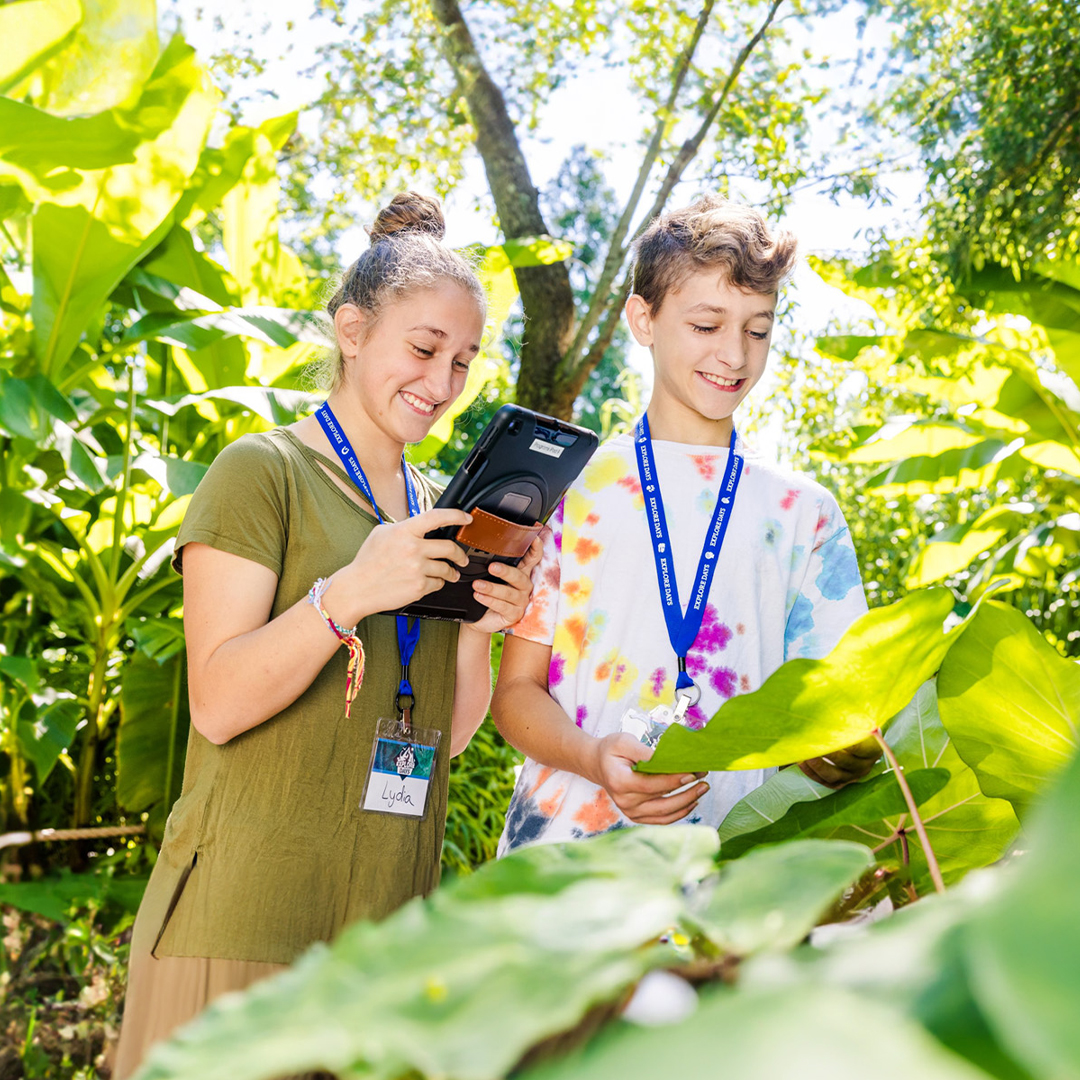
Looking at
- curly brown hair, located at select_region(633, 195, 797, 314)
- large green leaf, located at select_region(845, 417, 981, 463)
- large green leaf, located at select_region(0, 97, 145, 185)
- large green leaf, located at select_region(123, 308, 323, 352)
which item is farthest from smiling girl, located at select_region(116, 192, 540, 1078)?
large green leaf, located at select_region(845, 417, 981, 463)

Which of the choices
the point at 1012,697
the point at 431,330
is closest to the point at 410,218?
the point at 431,330

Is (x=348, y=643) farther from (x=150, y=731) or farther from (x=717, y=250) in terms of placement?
(x=150, y=731)

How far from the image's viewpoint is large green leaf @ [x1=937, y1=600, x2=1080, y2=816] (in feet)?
1.84

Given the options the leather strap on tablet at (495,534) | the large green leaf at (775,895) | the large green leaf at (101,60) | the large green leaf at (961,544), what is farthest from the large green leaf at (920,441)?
the large green leaf at (775,895)

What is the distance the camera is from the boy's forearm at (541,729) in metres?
1.05

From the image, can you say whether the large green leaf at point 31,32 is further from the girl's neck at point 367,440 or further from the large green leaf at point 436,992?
the large green leaf at point 436,992

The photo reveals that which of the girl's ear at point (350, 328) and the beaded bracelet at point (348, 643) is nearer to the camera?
the beaded bracelet at point (348, 643)

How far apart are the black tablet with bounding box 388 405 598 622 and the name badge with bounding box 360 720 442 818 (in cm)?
18

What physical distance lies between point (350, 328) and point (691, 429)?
1.61 ft

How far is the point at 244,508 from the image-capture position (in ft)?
3.87

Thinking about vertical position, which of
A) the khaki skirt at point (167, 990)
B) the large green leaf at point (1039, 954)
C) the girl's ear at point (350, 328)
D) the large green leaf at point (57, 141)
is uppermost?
the large green leaf at point (57, 141)

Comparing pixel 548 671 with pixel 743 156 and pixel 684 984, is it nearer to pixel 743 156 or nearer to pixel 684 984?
pixel 684 984

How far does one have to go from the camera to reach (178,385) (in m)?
3.63

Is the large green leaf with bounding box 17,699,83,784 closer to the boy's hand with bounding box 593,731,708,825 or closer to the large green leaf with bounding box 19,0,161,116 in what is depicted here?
the large green leaf with bounding box 19,0,161,116
